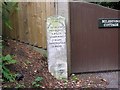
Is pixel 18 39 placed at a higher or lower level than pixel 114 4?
lower

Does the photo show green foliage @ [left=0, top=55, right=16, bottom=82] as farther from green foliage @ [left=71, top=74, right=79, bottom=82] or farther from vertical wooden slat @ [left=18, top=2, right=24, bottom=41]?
vertical wooden slat @ [left=18, top=2, right=24, bottom=41]

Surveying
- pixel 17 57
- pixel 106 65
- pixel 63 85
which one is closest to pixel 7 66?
pixel 17 57

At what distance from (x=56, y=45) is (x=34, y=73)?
0.85 metres

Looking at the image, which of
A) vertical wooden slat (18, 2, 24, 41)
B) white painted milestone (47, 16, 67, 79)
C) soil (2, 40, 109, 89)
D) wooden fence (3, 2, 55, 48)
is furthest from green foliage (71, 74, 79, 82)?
vertical wooden slat (18, 2, 24, 41)

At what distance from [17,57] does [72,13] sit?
68.2 inches

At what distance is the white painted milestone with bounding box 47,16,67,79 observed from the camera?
26.2 feet

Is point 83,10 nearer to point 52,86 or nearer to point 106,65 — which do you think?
point 106,65

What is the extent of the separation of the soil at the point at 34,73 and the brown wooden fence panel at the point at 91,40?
50cm

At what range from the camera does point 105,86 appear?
7.68 metres

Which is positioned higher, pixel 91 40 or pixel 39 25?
pixel 39 25

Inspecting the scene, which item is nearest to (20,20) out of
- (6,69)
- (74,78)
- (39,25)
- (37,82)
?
(39,25)

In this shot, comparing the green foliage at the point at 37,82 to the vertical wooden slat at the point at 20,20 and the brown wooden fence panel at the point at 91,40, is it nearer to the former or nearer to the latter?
the brown wooden fence panel at the point at 91,40

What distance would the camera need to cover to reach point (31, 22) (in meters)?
9.06

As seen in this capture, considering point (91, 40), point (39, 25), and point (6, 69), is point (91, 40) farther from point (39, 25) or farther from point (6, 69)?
point (6, 69)
